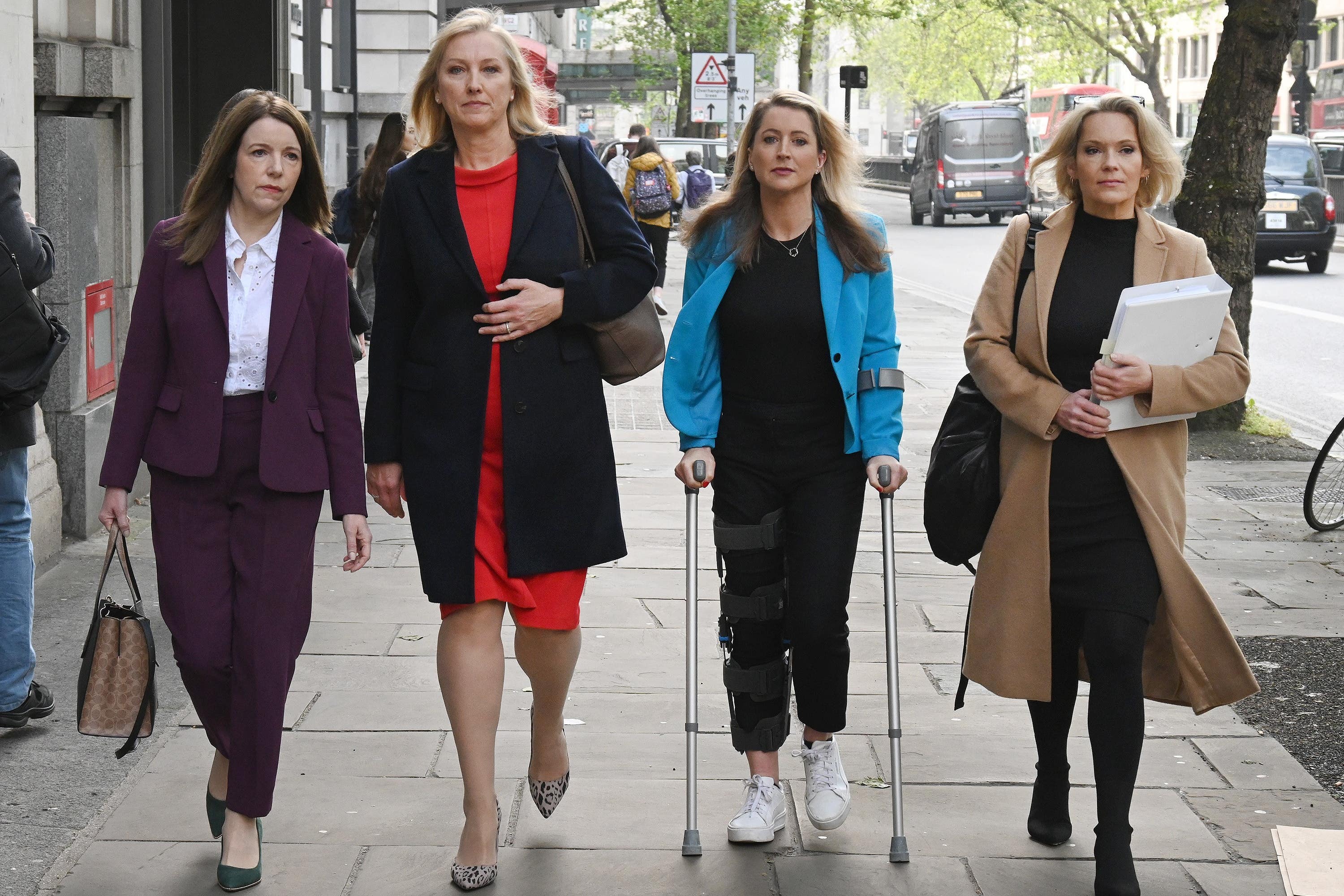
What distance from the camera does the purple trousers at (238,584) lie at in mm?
3777

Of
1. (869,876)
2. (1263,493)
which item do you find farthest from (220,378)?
(1263,493)

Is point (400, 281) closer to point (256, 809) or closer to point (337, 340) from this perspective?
point (337, 340)

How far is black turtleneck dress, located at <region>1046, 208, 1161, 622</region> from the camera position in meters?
3.89

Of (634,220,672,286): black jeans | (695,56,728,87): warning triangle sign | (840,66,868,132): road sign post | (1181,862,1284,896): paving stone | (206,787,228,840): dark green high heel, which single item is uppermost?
(840,66,868,132): road sign post

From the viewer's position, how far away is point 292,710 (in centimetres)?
517

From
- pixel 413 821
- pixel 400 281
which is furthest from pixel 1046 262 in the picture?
pixel 413 821

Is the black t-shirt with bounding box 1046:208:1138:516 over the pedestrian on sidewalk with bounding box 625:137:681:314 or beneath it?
beneath

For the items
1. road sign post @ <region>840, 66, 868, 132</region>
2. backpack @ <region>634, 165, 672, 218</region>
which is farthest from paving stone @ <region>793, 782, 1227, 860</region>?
road sign post @ <region>840, 66, 868, 132</region>

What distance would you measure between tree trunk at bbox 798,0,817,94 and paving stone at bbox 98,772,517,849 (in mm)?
37431

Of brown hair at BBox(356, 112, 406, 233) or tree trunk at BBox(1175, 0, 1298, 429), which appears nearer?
brown hair at BBox(356, 112, 406, 233)

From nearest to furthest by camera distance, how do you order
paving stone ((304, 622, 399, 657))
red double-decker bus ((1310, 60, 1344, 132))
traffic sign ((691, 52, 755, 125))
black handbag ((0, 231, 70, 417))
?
1. black handbag ((0, 231, 70, 417))
2. paving stone ((304, 622, 399, 657))
3. traffic sign ((691, 52, 755, 125))
4. red double-decker bus ((1310, 60, 1344, 132))

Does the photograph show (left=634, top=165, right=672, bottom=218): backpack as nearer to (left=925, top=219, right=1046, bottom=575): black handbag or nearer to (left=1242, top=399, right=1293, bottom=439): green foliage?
(left=1242, top=399, right=1293, bottom=439): green foliage

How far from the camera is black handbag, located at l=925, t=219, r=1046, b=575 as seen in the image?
4078mm

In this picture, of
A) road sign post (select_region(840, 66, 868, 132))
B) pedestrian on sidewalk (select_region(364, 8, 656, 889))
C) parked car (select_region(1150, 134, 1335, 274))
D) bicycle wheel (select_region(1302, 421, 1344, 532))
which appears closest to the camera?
pedestrian on sidewalk (select_region(364, 8, 656, 889))
